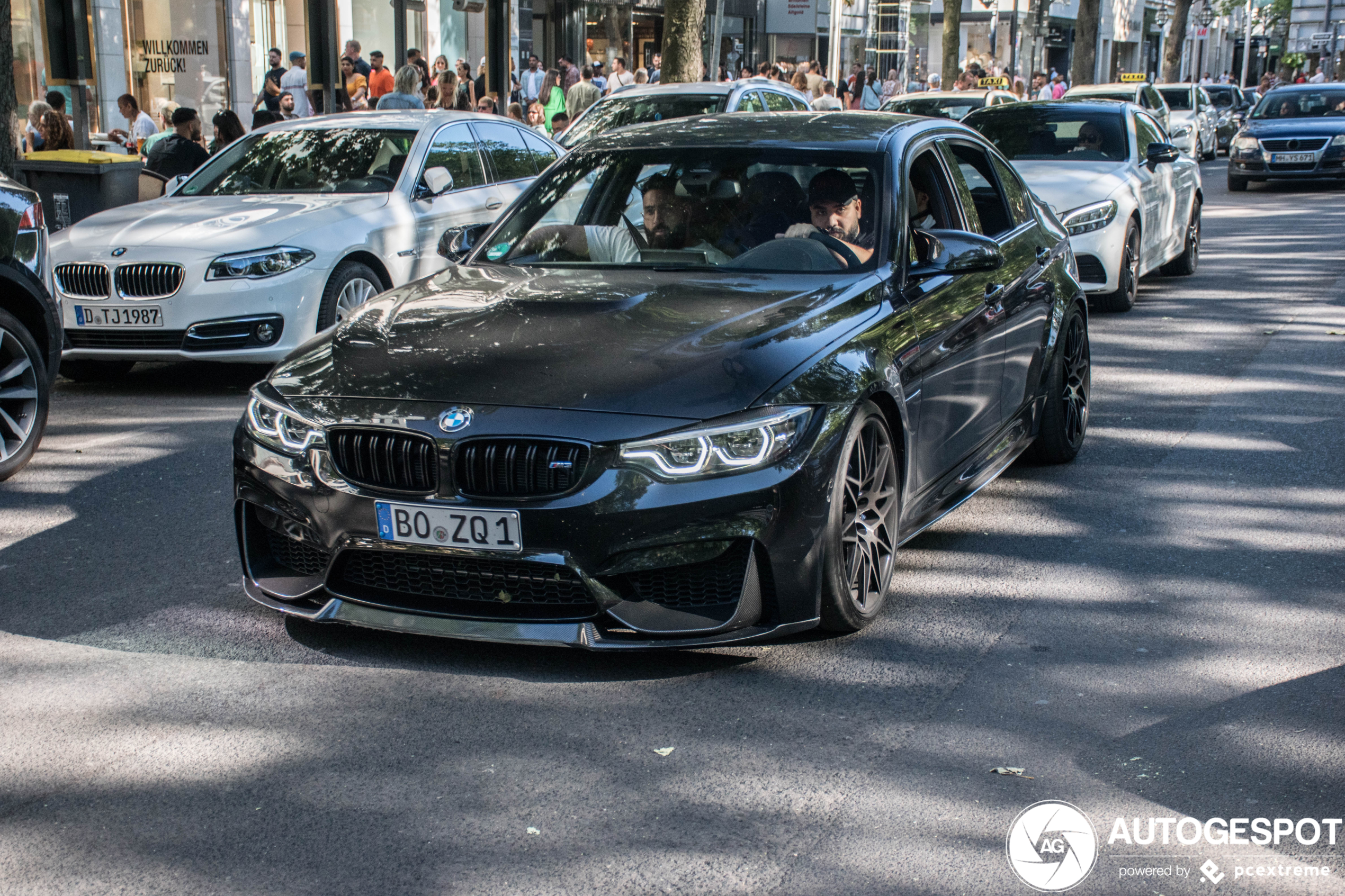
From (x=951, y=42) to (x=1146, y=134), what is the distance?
993 inches

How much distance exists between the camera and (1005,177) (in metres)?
6.57

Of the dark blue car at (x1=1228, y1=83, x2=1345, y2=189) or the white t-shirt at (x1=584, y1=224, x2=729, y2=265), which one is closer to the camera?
the white t-shirt at (x1=584, y1=224, x2=729, y2=265)

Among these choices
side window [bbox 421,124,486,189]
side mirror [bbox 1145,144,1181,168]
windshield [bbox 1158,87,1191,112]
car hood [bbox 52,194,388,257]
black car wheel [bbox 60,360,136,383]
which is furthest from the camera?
windshield [bbox 1158,87,1191,112]

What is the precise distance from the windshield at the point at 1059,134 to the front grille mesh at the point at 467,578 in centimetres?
912

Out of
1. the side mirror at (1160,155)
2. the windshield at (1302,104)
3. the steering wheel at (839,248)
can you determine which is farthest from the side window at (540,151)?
the windshield at (1302,104)

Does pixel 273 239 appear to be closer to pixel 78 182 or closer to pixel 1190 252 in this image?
pixel 78 182

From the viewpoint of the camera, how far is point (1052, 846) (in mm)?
3273

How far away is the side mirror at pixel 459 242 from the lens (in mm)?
5953

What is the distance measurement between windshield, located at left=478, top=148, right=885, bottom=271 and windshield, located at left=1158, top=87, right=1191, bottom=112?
93.6 ft

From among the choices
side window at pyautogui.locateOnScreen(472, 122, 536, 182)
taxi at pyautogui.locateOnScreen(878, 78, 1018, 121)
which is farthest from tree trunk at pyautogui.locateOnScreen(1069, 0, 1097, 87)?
side window at pyautogui.locateOnScreen(472, 122, 536, 182)

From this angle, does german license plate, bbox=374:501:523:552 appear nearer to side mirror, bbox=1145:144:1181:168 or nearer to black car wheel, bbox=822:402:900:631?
black car wheel, bbox=822:402:900:631

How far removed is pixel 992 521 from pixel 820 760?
251 centimetres

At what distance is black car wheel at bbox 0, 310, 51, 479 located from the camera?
671 cm

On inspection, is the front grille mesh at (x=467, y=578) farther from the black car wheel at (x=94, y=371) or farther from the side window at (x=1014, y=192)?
the black car wheel at (x=94, y=371)
